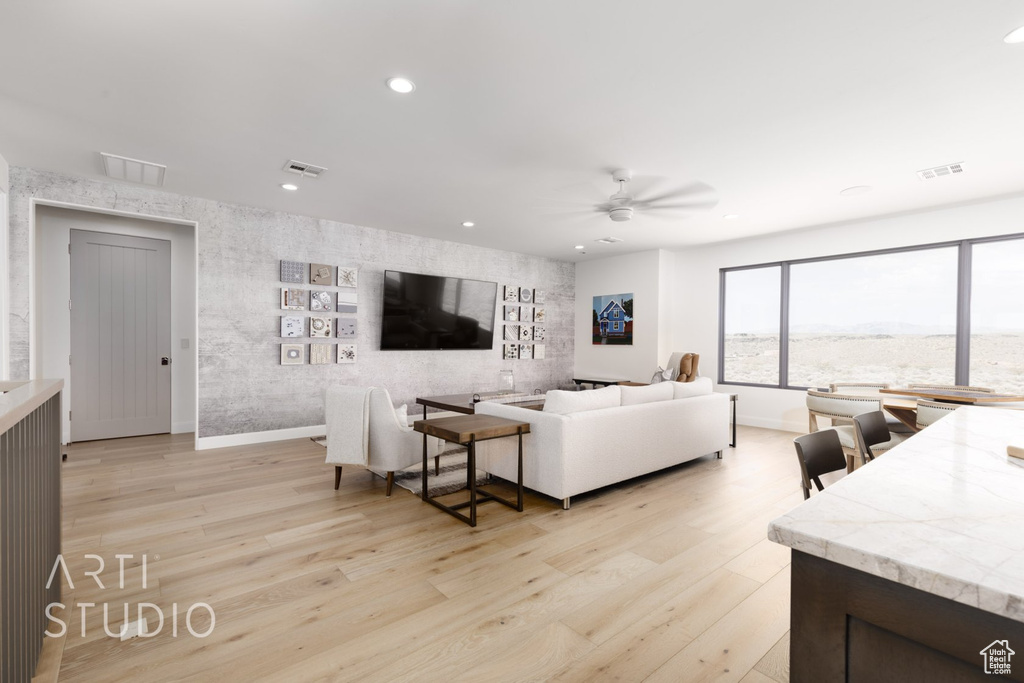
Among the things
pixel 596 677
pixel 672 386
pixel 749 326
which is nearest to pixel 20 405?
pixel 596 677

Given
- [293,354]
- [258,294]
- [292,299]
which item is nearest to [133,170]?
[258,294]

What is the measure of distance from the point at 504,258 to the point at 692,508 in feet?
16.4

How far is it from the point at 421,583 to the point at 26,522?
1.48 meters

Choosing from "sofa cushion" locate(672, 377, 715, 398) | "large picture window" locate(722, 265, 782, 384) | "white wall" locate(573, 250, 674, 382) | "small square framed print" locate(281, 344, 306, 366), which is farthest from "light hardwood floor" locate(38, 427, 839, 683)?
"white wall" locate(573, 250, 674, 382)

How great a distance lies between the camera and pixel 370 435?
3611 millimetres

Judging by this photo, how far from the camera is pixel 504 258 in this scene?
24.4ft

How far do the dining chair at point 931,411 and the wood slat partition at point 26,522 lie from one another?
14.0 feet

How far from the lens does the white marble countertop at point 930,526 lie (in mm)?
633

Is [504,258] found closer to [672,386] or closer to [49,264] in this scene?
[672,386]

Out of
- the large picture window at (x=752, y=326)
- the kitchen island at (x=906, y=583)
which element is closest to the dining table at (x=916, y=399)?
the large picture window at (x=752, y=326)

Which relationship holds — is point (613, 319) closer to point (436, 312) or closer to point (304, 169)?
point (436, 312)

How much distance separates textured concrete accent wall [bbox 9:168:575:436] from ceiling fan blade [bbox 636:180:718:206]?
306 cm

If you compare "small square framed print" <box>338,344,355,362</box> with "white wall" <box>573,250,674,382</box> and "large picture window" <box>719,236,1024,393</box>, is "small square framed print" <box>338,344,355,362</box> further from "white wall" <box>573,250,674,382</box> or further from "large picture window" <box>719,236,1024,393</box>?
"large picture window" <box>719,236,1024,393</box>

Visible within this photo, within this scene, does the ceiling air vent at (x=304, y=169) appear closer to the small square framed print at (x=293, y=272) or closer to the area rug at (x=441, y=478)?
the small square framed print at (x=293, y=272)
